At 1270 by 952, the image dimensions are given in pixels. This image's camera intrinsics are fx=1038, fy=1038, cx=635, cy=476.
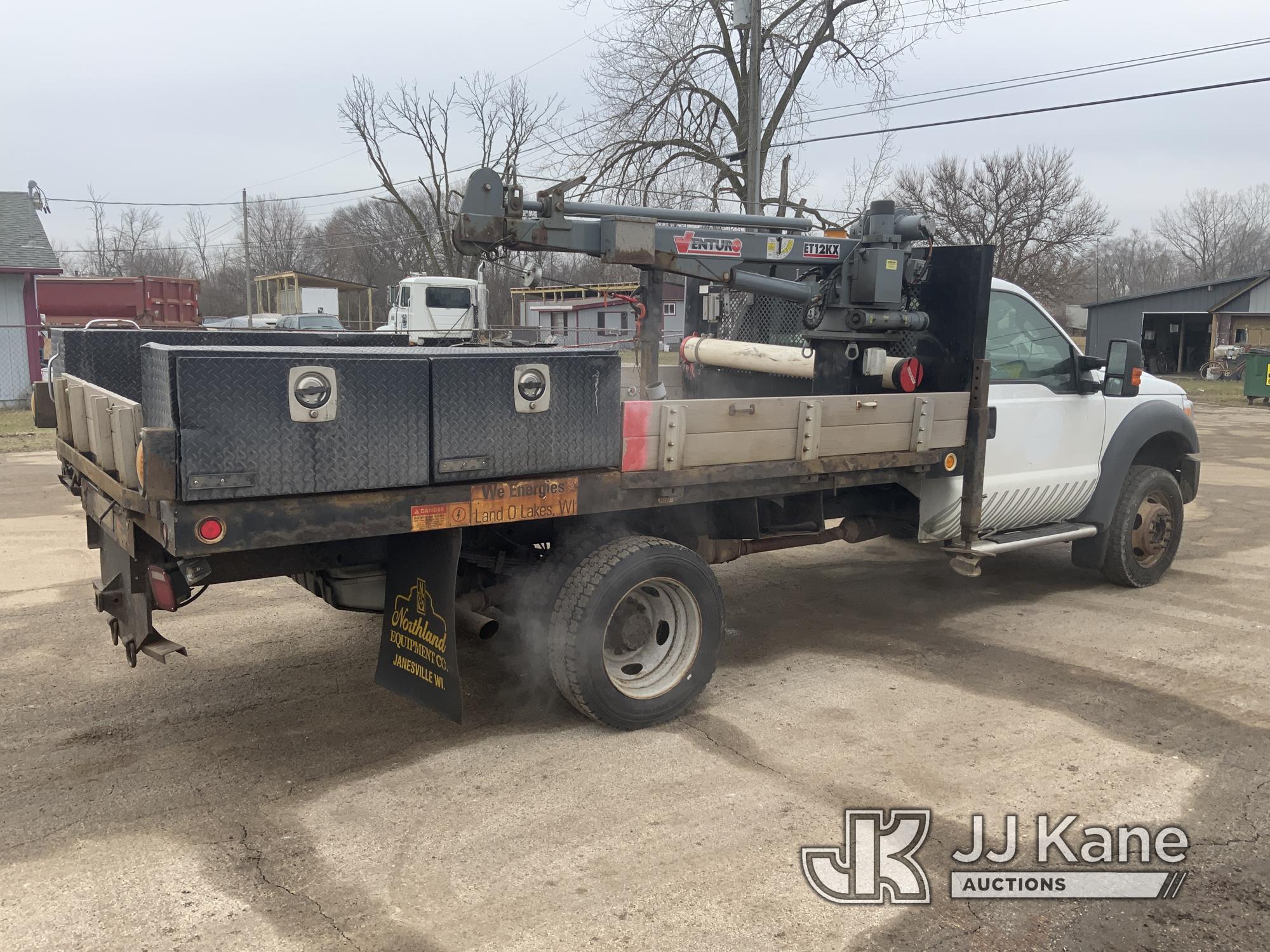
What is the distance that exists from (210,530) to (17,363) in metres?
20.8

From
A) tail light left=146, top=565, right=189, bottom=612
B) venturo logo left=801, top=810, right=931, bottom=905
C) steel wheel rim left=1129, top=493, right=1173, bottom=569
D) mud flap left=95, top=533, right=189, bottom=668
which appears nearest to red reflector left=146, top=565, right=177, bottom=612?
tail light left=146, top=565, right=189, bottom=612

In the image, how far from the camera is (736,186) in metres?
24.5

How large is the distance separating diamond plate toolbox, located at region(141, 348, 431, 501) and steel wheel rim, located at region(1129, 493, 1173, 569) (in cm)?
548

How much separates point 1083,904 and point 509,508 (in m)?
2.49

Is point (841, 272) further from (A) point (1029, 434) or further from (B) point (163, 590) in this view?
(B) point (163, 590)

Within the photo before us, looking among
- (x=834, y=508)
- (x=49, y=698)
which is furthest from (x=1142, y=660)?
(x=49, y=698)

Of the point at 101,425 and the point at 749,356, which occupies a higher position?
the point at 749,356

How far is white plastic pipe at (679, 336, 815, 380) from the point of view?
22.0ft

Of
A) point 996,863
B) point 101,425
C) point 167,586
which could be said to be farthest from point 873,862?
point 101,425

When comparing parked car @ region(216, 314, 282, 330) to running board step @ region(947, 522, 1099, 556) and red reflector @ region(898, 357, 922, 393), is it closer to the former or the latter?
red reflector @ region(898, 357, 922, 393)

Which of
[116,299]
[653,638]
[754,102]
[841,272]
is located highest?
[754,102]

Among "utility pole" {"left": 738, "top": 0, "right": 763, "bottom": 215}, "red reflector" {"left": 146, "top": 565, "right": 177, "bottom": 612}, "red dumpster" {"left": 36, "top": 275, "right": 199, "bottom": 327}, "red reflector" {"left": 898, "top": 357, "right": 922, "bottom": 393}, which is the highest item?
"utility pole" {"left": 738, "top": 0, "right": 763, "bottom": 215}

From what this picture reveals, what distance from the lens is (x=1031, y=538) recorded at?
21.2 feet

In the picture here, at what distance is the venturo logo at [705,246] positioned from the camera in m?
5.93
